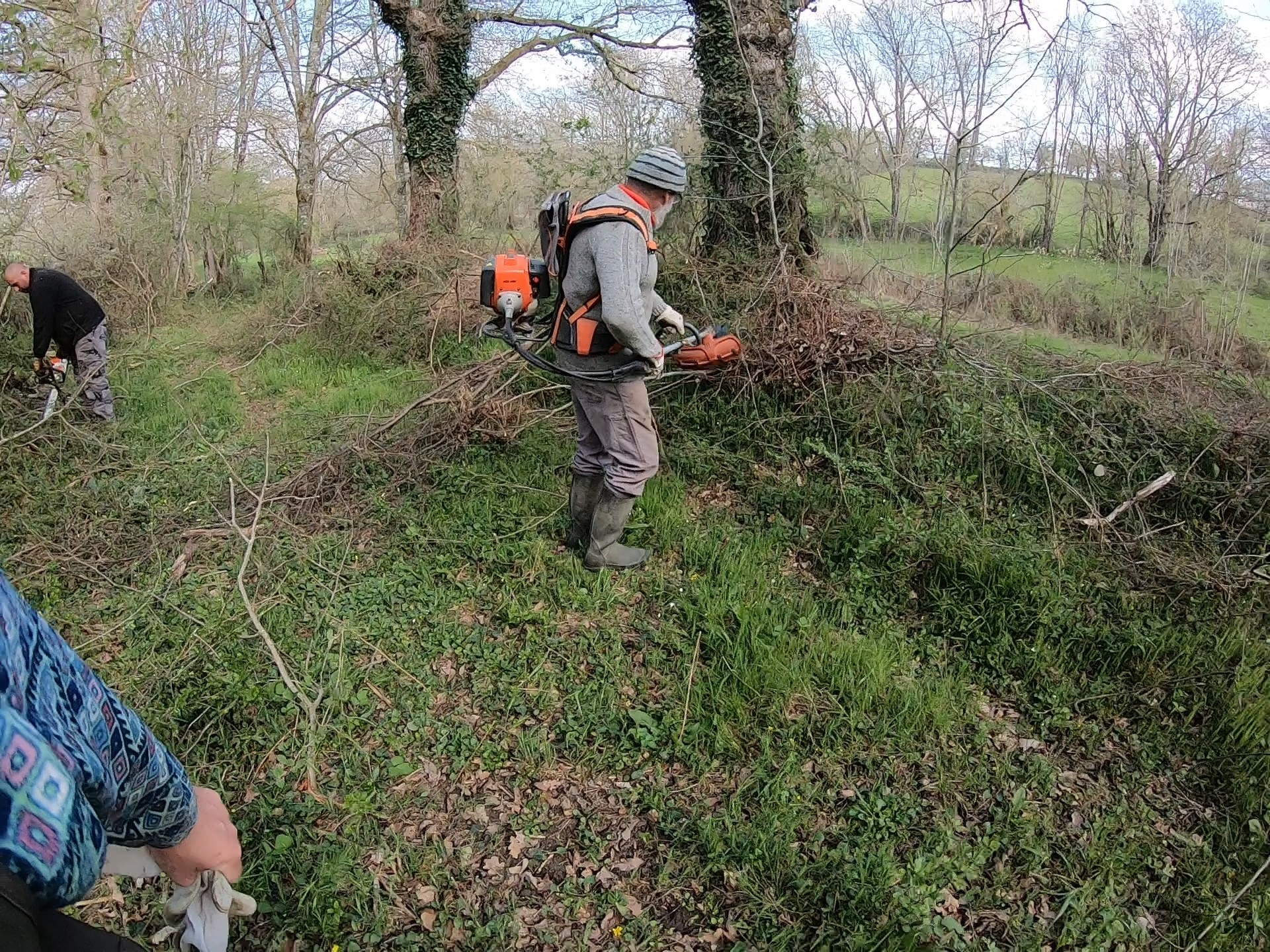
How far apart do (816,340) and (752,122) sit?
7.02ft

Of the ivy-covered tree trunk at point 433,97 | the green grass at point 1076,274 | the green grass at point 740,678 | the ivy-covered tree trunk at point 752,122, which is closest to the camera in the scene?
the green grass at point 740,678

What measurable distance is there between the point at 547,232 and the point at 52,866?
3590 millimetres

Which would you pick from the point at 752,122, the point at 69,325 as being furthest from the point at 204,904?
the point at 69,325

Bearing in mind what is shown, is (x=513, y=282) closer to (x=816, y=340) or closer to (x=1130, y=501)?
(x=816, y=340)

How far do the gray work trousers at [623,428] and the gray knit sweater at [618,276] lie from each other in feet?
0.94

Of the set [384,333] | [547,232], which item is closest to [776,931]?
[547,232]

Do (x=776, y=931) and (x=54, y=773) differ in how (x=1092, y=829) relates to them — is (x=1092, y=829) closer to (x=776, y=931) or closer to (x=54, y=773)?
(x=776, y=931)

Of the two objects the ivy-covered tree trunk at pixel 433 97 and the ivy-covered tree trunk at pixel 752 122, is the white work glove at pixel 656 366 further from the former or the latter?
the ivy-covered tree trunk at pixel 433 97

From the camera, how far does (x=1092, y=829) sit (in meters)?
2.97

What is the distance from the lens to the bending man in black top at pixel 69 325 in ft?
22.5

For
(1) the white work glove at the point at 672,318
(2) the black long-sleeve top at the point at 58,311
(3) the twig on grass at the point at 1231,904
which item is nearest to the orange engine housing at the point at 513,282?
(1) the white work glove at the point at 672,318

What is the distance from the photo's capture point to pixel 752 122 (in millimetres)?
6059

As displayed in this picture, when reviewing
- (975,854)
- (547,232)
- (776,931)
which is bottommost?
(776,931)

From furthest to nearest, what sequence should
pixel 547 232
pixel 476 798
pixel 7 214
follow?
pixel 7 214 < pixel 547 232 < pixel 476 798
